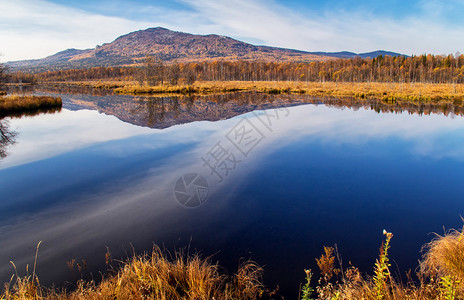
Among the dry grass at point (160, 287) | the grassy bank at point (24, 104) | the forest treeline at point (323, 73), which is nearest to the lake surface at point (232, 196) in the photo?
the dry grass at point (160, 287)

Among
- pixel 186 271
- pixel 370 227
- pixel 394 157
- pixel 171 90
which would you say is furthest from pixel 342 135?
pixel 171 90

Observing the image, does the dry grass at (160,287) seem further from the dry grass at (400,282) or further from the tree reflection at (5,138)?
the tree reflection at (5,138)

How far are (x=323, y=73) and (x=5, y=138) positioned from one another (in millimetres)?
86647

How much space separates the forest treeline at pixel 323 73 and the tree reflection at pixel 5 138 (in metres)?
41.5

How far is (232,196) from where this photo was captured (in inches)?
287

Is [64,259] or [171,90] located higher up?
[171,90]

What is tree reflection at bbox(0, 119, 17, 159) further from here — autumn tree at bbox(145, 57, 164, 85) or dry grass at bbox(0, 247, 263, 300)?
autumn tree at bbox(145, 57, 164, 85)

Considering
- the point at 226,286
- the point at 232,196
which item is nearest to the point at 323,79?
the point at 232,196

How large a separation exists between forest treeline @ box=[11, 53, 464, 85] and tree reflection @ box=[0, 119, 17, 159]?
4146cm

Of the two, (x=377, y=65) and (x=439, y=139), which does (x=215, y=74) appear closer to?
(x=377, y=65)

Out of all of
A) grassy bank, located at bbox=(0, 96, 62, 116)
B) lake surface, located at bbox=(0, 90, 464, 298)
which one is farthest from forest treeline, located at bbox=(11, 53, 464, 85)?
lake surface, located at bbox=(0, 90, 464, 298)

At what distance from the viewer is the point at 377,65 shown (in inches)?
3206

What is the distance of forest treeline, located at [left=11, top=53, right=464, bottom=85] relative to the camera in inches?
2329

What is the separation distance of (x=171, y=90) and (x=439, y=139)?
38640 millimetres
